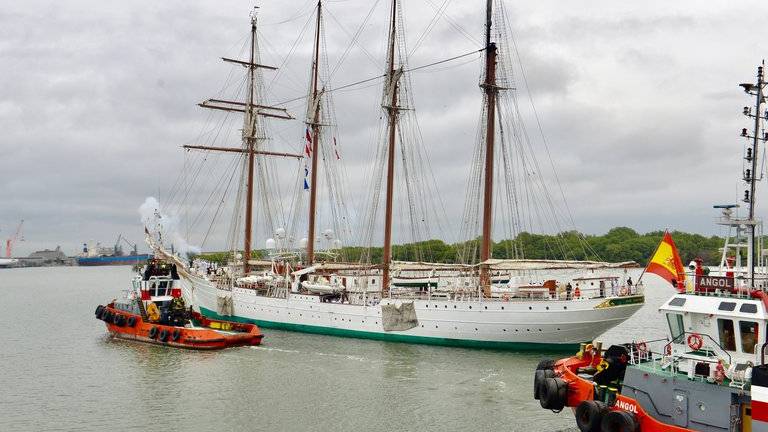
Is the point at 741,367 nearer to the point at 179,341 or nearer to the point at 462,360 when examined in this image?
the point at 462,360

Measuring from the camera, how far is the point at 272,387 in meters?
28.9

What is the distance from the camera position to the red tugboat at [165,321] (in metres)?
38.0

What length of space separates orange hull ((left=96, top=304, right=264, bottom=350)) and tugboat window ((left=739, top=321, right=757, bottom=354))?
27927 millimetres

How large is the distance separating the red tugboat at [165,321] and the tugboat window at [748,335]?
2793 centimetres

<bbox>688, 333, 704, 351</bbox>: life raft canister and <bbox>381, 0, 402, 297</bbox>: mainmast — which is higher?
<bbox>381, 0, 402, 297</bbox>: mainmast

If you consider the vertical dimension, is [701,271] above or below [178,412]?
above

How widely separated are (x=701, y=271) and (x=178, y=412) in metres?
18.8

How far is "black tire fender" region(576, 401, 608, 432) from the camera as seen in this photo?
17.5 metres

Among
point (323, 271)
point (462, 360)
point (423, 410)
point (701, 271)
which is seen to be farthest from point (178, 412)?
point (323, 271)

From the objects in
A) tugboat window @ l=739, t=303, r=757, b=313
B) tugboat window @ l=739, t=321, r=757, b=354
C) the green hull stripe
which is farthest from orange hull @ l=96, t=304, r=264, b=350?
tugboat window @ l=739, t=303, r=757, b=313

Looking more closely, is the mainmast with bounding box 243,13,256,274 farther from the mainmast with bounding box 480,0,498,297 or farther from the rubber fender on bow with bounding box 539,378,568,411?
the rubber fender on bow with bounding box 539,378,568,411

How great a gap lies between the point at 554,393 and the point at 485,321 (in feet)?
62.0

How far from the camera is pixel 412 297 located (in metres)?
42.0

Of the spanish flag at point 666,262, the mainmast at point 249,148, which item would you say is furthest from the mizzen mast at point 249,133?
the spanish flag at point 666,262
